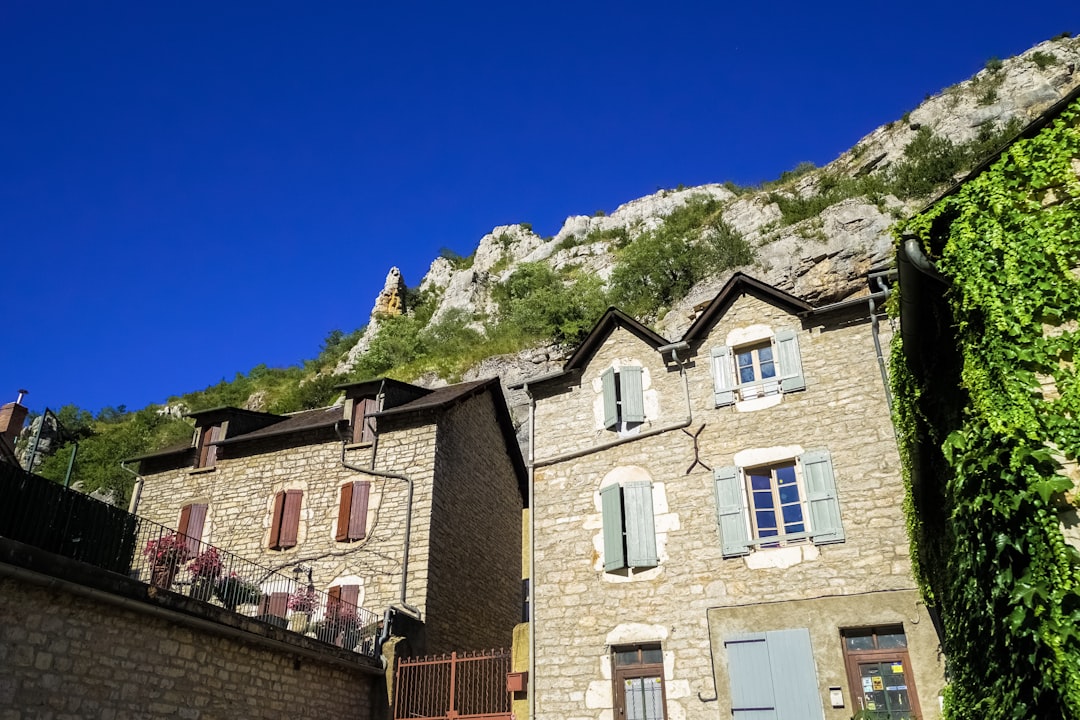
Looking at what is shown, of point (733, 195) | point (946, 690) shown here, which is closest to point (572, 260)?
point (733, 195)

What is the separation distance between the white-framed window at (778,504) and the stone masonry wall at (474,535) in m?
7.03

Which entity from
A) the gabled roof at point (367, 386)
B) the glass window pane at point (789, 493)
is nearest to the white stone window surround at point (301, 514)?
the gabled roof at point (367, 386)

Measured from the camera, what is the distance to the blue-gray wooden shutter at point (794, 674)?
945 centimetres

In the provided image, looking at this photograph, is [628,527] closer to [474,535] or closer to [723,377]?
[723,377]

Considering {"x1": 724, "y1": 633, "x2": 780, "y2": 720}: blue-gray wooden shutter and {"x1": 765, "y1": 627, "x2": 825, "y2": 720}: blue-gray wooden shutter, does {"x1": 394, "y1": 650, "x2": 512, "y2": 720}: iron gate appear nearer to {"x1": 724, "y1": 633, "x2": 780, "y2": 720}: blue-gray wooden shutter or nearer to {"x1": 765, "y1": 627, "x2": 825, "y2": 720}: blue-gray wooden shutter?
{"x1": 724, "y1": 633, "x2": 780, "y2": 720}: blue-gray wooden shutter

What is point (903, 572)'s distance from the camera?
32.0 ft

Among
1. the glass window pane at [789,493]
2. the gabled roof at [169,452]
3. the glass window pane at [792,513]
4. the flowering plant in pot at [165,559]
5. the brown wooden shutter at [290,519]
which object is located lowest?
the flowering plant in pot at [165,559]

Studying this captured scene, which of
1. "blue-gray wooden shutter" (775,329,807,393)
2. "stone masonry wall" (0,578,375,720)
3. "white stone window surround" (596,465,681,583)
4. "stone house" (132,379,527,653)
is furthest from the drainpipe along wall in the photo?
"blue-gray wooden shutter" (775,329,807,393)

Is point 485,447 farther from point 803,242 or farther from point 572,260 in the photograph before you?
point 572,260

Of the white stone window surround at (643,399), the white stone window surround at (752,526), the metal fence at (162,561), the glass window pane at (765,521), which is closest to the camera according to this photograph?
the metal fence at (162,561)

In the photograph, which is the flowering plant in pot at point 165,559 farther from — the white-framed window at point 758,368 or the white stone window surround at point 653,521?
the white-framed window at point 758,368

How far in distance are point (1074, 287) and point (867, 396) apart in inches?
202

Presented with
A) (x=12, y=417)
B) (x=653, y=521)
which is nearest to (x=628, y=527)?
(x=653, y=521)

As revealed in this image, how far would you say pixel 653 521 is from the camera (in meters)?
11.7
